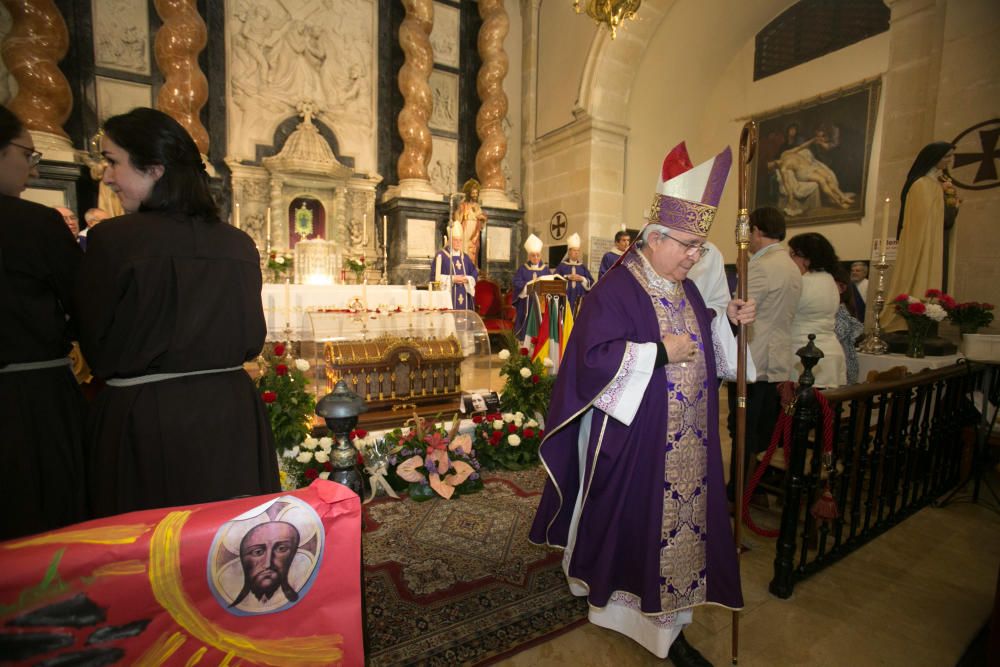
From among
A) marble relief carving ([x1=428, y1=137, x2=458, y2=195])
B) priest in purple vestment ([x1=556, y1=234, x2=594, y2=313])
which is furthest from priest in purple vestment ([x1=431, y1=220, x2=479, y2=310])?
marble relief carving ([x1=428, y1=137, x2=458, y2=195])

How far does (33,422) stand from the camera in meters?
1.53

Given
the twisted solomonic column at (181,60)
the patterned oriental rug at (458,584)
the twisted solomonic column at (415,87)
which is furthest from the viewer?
the twisted solomonic column at (415,87)

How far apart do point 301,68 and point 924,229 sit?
9664 millimetres

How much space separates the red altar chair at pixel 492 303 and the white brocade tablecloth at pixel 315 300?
2.41m

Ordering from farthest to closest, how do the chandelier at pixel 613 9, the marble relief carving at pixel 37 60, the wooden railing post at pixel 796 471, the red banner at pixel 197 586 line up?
the marble relief carving at pixel 37 60 → the chandelier at pixel 613 9 → the wooden railing post at pixel 796 471 → the red banner at pixel 197 586

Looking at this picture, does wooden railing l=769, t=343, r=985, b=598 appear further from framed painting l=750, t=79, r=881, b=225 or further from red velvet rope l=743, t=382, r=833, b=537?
framed painting l=750, t=79, r=881, b=225

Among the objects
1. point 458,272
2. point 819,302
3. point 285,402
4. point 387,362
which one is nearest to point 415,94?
point 458,272

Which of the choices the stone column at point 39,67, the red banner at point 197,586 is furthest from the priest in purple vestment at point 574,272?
the stone column at point 39,67

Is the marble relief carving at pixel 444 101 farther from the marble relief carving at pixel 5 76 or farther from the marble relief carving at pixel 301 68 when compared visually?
the marble relief carving at pixel 5 76

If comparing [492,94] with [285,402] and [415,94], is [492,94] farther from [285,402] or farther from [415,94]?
[285,402]

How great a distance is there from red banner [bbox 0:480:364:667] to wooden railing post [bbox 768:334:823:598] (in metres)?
2.27

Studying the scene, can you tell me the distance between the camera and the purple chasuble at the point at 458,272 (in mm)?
8102

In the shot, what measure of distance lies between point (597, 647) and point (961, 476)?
3.82 meters

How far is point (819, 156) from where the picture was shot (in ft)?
30.0
